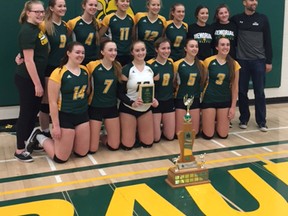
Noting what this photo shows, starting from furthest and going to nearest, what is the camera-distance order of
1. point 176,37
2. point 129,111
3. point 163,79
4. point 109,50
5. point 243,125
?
point 243,125, point 176,37, point 163,79, point 129,111, point 109,50

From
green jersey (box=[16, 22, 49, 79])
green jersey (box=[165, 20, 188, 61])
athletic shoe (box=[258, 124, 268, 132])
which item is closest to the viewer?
green jersey (box=[16, 22, 49, 79])

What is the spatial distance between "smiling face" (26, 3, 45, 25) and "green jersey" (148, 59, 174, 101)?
165cm

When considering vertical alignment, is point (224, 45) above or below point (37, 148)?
above

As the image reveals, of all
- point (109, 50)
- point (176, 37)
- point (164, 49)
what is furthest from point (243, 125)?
point (109, 50)

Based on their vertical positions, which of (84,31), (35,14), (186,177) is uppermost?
(35,14)

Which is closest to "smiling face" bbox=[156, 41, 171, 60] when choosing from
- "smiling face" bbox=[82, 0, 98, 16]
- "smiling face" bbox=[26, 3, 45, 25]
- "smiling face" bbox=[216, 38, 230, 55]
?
"smiling face" bbox=[216, 38, 230, 55]

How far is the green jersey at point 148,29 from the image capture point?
5.97 m

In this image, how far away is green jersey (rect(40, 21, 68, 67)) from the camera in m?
→ 5.39

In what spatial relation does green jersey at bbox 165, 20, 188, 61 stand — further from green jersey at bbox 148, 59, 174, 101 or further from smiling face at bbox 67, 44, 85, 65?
smiling face at bbox 67, 44, 85, 65

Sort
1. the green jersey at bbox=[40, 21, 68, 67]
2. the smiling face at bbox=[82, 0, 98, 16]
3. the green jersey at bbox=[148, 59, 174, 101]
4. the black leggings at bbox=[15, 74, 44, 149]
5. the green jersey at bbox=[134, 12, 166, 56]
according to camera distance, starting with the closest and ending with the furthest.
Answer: the black leggings at bbox=[15, 74, 44, 149], the green jersey at bbox=[40, 21, 68, 67], the smiling face at bbox=[82, 0, 98, 16], the green jersey at bbox=[148, 59, 174, 101], the green jersey at bbox=[134, 12, 166, 56]

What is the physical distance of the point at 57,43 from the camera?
5.44 m

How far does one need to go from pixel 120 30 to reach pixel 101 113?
4.07 ft

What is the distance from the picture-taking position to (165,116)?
19.5ft

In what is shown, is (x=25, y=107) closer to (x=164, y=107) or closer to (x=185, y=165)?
(x=164, y=107)
